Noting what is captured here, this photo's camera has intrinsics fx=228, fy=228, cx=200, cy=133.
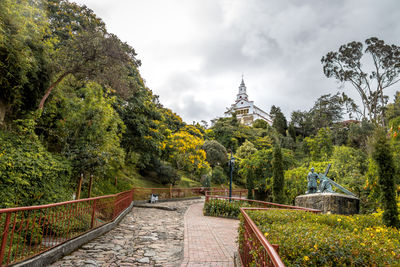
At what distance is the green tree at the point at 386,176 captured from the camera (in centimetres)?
713

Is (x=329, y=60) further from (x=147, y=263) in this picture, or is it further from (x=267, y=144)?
(x=147, y=263)

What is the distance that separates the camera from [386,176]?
Answer: 770cm

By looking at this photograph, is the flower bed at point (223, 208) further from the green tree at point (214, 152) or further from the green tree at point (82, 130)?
the green tree at point (214, 152)

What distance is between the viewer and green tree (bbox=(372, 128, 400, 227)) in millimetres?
7129

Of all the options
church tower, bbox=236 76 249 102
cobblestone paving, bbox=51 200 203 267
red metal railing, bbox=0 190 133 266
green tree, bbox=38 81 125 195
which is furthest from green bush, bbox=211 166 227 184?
church tower, bbox=236 76 249 102

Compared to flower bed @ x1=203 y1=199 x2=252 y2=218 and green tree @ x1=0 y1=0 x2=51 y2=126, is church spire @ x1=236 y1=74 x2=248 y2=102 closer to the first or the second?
flower bed @ x1=203 y1=199 x2=252 y2=218

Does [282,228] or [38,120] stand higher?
[38,120]

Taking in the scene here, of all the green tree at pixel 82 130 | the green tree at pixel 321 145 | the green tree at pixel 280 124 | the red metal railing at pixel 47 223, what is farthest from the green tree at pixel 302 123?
the red metal railing at pixel 47 223

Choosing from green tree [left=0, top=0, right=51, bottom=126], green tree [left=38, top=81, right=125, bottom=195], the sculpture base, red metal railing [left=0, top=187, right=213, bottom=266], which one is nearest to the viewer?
red metal railing [left=0, top=187, right=213, bottom=266]

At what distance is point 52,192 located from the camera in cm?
710

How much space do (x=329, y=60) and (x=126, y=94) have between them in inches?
1055

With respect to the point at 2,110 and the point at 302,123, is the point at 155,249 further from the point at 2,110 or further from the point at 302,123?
the point at 302,123

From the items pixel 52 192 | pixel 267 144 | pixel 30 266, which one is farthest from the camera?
pixel 267 144

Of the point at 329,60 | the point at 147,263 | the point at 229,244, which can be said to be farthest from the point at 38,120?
the point at 329,60
